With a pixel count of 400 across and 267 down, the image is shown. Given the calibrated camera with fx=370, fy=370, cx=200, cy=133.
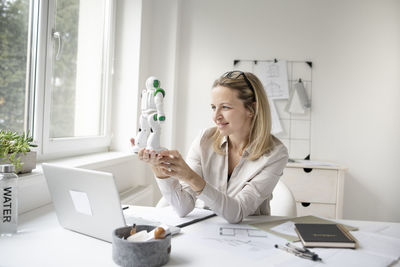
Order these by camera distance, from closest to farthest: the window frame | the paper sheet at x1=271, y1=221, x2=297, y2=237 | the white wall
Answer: the paper sheet at x1=271, y1=221, x2=297, y2=237, the window frame, the white wall

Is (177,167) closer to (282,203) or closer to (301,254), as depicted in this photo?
(301,254)

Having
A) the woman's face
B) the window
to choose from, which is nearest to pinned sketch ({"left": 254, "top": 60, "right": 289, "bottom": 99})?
the window

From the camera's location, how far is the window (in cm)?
176

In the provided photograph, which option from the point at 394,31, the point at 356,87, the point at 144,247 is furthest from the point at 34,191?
the point at 394,31

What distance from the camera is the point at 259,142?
1577mm

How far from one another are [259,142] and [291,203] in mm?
338

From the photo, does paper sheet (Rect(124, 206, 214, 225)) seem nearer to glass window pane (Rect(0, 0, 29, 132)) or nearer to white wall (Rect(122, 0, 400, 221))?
glass window pane (Rect(0, 0, 29, 132))

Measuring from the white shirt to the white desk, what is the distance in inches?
5.6

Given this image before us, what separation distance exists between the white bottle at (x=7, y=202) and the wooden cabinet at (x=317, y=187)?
2.06 meters

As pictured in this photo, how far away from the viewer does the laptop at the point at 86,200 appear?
39.9 inches

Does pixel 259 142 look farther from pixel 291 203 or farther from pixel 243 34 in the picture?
pixel 243 34

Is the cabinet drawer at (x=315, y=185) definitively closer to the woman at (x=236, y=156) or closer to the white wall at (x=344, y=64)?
the white wall at (x=344, y=64)

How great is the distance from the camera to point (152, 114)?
1328mm

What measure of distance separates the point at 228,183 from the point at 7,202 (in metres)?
0.87
